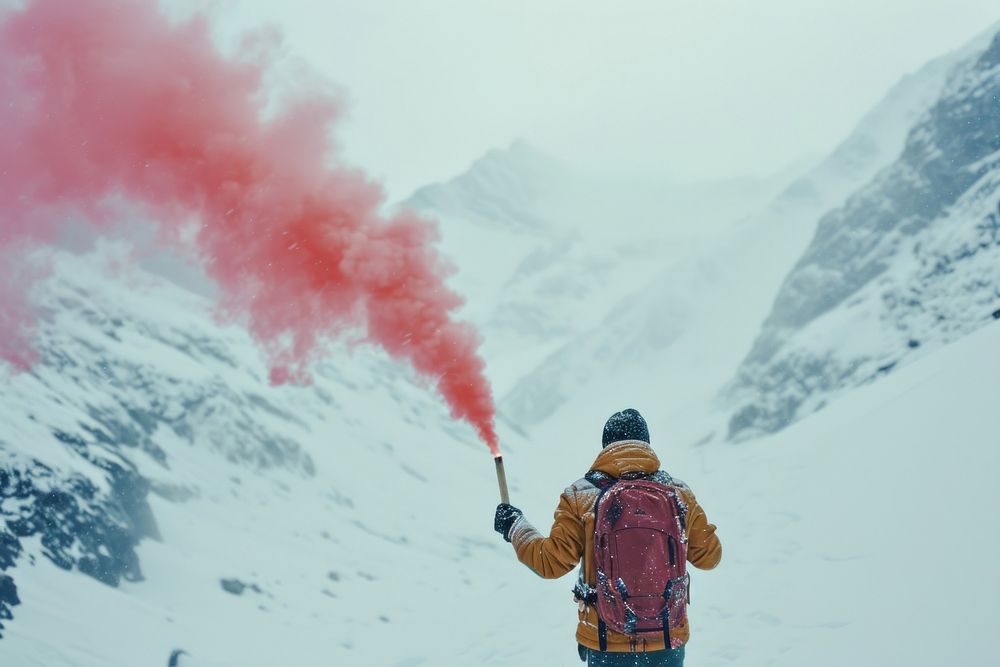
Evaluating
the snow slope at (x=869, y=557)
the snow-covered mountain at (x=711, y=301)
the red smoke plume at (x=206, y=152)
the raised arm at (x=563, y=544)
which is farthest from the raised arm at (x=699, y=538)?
the snow-covered mountain at (x=711, y=301)

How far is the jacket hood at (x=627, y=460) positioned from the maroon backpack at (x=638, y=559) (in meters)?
0.10

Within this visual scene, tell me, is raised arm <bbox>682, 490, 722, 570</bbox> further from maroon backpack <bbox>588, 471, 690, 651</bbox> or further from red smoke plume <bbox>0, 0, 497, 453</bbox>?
red smoke plume <bbox>0, 0, 497, 453</bbox>

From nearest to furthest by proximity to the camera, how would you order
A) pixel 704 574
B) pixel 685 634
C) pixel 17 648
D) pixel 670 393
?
pixel 685 634 < pixel 704 574 < pixel 17 648 < pixel 670 393

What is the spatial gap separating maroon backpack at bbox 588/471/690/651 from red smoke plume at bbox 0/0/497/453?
613 cm

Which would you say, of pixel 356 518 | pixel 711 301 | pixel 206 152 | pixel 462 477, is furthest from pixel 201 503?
pixel 711 301

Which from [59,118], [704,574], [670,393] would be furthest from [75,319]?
[670,393]

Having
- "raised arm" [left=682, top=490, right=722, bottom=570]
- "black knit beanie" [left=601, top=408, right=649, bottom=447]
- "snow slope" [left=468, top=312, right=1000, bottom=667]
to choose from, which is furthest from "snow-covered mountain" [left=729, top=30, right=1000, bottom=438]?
"black knit beanie" [left=601, top=408, right=649, bottom=447]

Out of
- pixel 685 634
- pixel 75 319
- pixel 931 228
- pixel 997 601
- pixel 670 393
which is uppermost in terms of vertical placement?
pixel 670 393

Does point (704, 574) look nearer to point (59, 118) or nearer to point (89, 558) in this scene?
point (59, 118)

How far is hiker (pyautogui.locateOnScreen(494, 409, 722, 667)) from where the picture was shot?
4.35 m

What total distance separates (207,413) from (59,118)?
52.3 m

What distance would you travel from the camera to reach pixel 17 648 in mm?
18312

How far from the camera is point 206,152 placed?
11.1 meters

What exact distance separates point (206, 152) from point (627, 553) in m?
9.59
